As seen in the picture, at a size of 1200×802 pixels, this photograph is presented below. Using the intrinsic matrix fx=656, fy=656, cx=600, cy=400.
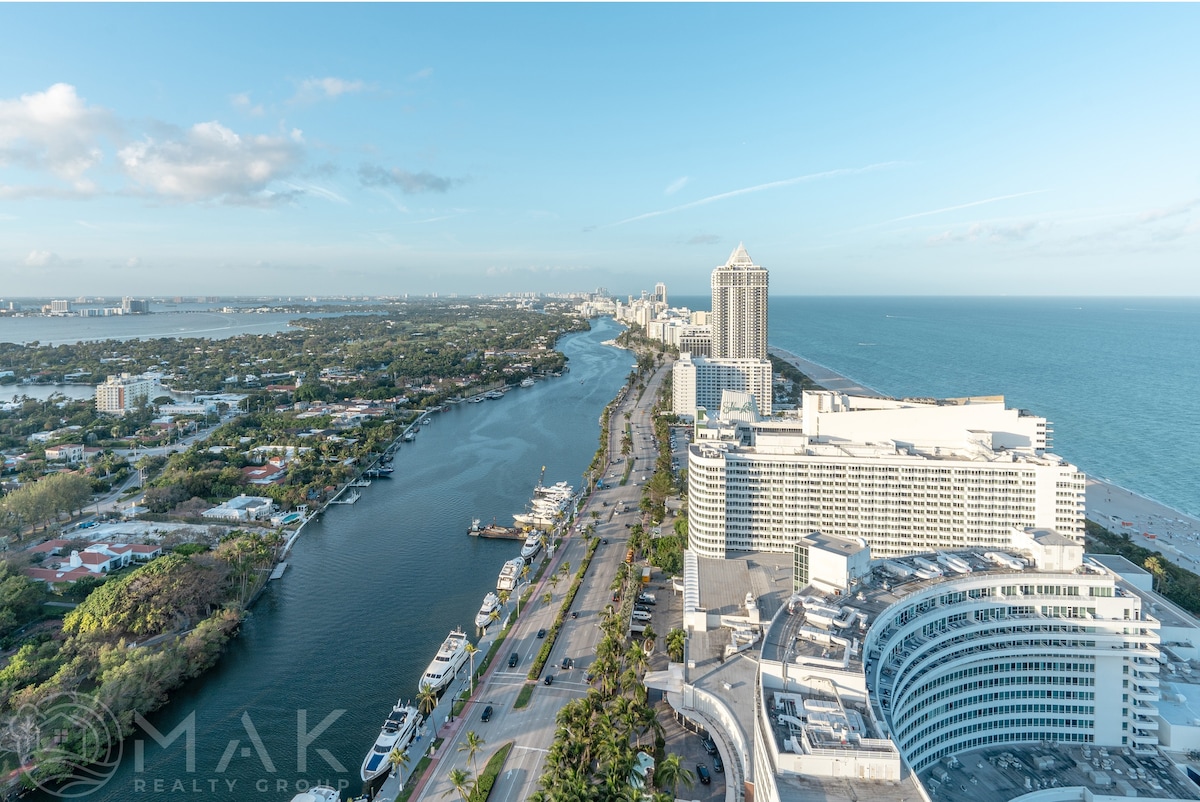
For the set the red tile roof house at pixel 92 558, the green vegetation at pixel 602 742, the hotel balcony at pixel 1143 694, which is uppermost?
the green vegetation at pixel 602 742

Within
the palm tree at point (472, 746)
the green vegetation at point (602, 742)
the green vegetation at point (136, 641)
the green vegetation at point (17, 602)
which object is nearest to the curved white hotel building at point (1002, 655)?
the green vegetation at point (602, 742)

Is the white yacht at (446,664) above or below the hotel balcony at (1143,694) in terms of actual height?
below

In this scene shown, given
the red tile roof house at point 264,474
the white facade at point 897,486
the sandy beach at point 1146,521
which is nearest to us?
the white facade at point 897,486

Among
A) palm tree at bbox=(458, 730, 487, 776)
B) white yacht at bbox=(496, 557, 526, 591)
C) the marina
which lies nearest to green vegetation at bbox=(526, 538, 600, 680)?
white yacht at bbox=(496, 557, 526, 591)

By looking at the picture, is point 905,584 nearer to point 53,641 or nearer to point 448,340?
point 53,641

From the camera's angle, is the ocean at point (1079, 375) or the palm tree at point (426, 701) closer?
the palm tree at point (426, 701)

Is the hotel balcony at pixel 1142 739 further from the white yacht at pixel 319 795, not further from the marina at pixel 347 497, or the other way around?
the marina at pixel 347 497

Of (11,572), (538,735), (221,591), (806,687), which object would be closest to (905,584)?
(806,687)

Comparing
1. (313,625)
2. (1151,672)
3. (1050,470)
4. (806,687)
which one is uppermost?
(1050,470)
